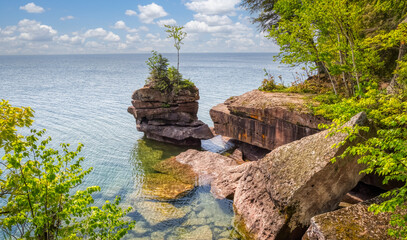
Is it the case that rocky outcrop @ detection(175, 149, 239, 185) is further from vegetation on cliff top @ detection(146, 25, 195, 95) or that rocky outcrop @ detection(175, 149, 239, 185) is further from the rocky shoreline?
vegetation on cliff top @ detection(146, 25, 195, 95)

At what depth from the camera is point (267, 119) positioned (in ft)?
51.4

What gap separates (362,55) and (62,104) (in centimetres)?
3849

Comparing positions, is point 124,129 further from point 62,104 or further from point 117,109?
point 62,104

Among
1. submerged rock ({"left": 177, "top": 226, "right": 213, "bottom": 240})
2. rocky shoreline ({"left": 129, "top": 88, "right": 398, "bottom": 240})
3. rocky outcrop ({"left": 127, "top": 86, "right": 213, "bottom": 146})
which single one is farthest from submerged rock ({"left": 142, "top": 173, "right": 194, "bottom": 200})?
rocky outcrop ({"left": 127, "top": 86, "right": 213, "bottom": 146})

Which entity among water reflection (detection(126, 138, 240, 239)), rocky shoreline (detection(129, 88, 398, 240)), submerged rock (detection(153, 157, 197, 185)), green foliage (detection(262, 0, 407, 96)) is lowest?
water reflection (detection(126, 138, 240, 239))

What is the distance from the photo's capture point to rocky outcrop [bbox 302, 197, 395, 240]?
258 inches

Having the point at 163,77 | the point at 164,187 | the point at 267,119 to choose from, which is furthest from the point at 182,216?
the point at 163,77

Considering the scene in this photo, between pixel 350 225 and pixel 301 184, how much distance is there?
A: 218 cm

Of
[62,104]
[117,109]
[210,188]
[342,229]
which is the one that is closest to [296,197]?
[342,229]

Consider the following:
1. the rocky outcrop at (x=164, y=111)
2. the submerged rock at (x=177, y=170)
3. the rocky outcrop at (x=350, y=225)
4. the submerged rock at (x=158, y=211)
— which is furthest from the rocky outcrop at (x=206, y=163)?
the rocky outcrop at (x=350, y=225)

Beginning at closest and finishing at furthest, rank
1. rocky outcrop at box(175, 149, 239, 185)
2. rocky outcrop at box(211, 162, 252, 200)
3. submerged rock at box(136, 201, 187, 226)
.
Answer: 1. submerged rock at box(136, 201, 187, 226)
2. rocky outcrop at box(211, 162, 252, 200)
3. rocky outcrop at box(175, 149, 239, 185)

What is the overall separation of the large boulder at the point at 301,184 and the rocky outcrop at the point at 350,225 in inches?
62.4

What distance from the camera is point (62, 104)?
38.6 m

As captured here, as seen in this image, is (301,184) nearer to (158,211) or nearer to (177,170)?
(158,211)
